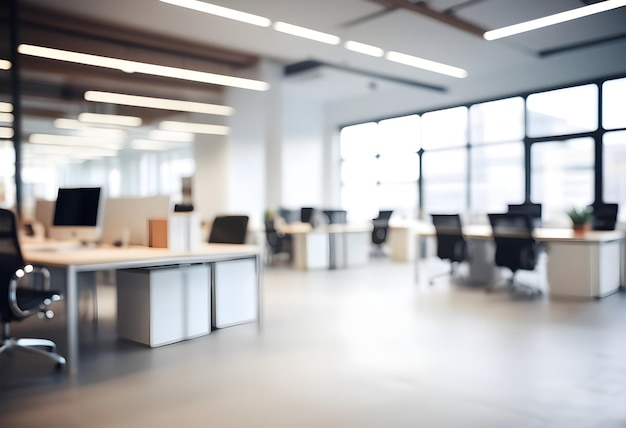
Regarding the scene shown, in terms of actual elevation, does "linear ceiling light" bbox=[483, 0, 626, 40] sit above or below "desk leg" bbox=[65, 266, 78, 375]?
above

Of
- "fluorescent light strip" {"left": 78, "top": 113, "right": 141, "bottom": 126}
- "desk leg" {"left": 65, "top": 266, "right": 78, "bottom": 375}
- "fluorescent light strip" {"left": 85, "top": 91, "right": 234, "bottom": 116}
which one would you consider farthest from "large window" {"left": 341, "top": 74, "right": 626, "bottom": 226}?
"desk leg" {"left": 65, "top": 266, "right": 78, "bottom": 375}

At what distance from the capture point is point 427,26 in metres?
7.37

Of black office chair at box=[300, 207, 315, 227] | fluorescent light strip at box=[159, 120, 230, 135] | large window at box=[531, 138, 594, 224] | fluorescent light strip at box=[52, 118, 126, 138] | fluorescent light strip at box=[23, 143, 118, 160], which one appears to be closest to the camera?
large window at box=[531, 138, 594, 224]

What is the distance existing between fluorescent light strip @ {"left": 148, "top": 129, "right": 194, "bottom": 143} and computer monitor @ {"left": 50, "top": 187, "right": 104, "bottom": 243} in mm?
9404

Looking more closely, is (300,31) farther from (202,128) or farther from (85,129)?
(85,129)

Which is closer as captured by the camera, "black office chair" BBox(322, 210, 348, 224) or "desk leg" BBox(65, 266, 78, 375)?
"desk leg" BBox(65, 266, 78, 375)

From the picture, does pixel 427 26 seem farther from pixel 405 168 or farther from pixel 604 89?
pixel 405 168

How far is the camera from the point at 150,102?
360 inches

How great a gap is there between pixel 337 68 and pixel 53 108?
7542 millimetres

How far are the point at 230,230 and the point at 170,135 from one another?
399 inches

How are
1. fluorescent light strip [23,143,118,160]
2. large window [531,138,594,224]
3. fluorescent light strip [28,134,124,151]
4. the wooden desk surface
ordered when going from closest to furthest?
the wooden desk surface
large window [531,138,594,224]
fluorescent light strip [28,134,124,151]
fluorescent light strip [23,143,118,160]

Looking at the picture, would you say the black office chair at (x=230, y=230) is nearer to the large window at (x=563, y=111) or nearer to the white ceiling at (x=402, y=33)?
the white ceiling at (x=402, y=33)

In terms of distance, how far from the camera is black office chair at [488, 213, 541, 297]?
587 centimetres

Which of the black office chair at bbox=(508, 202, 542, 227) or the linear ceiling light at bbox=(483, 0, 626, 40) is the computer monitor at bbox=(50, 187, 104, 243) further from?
the black office chair at bbox=(508, 202, 542, 227)
